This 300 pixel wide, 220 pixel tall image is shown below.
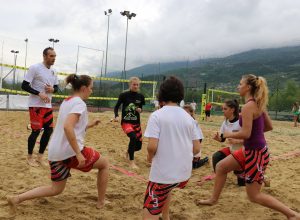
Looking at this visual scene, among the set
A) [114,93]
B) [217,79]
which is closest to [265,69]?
[217,79]

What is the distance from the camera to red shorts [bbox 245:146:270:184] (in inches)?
118

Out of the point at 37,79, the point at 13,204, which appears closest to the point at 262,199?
the point at 13,204

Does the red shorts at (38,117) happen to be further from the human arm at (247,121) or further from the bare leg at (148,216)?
the human arm at (247,121)

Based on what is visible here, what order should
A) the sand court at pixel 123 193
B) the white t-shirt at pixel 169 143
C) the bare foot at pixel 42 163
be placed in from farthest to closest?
the bare foot at pixel 42 163 → the sand court at pixel 123 193 → the white t-shirt at pixel 169 143

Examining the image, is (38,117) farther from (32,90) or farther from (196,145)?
(196,145)

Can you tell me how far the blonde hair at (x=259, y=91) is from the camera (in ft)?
9.80

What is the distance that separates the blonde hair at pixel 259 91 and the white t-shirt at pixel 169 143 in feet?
2.57

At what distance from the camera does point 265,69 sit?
12288 centimetres

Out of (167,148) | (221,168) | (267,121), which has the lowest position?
(221,168)

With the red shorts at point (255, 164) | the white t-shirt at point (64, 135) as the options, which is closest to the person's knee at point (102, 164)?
the white t-shirt at point (64, 135)

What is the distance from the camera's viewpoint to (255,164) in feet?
9.88

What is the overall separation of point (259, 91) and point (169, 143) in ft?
3.33

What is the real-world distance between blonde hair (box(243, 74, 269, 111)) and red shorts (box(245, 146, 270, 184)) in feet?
1.27

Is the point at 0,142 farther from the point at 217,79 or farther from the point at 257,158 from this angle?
the point at 217,79
